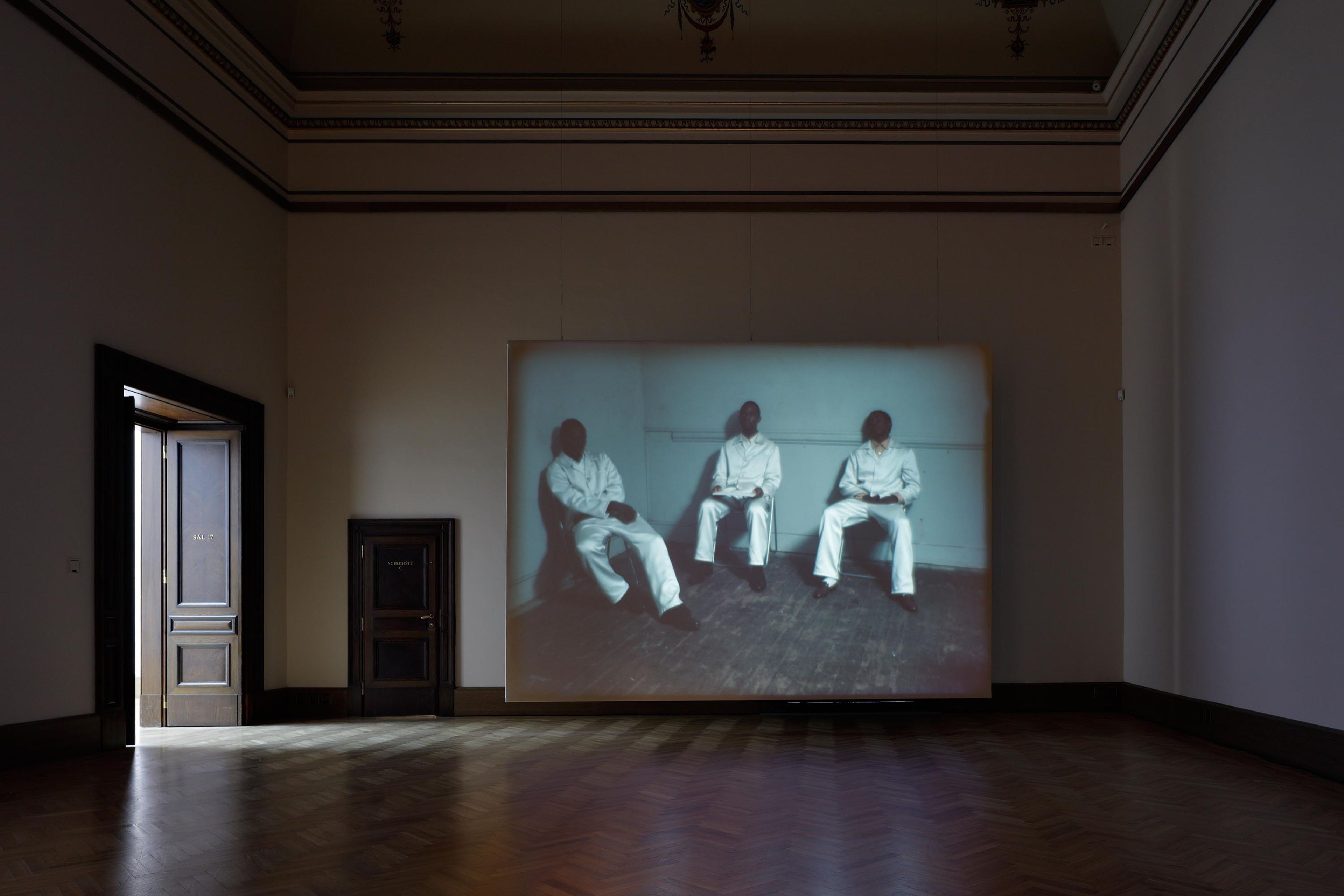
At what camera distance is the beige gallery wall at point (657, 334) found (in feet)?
28.4

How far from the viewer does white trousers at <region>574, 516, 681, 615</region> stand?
796 centimetres

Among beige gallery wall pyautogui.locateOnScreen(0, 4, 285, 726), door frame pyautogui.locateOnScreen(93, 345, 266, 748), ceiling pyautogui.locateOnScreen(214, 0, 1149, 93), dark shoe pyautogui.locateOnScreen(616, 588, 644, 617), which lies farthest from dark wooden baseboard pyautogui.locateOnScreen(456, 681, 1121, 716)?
ceiling pyautogui.locateOnScreen(214, 0, 1149, 93)

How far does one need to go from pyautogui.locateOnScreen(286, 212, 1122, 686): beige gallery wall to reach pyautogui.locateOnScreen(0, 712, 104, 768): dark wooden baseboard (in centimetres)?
251

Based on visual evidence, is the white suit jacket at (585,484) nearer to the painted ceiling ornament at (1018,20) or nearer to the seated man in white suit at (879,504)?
the seated man in white suit at (879,504)

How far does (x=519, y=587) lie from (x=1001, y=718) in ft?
13.6

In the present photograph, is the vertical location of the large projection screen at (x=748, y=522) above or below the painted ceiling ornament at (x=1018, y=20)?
below

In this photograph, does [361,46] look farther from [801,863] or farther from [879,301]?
[801,863]

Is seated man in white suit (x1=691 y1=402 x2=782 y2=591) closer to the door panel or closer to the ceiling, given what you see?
the ceiling

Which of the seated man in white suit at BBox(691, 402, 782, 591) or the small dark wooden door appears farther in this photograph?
the small dark wooden door

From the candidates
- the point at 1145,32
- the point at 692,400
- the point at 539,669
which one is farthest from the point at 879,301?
the point at 539,669

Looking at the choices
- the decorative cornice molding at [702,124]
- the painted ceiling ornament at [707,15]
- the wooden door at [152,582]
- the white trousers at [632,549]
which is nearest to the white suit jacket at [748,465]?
the white trousers at [632,549]

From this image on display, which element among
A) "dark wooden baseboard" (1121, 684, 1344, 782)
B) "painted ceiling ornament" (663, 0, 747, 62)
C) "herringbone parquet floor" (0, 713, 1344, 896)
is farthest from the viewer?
"painted ceiling ornament" (663, 0, 747, 62)

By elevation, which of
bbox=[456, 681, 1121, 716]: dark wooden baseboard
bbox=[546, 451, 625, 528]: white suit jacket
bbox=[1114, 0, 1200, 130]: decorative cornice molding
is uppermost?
bbox=[1114, 0, 1200, 130]: decorative cornice molding

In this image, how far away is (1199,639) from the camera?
724cm
